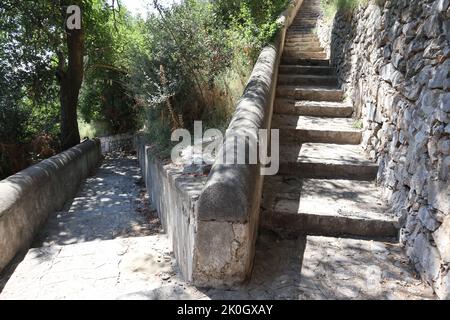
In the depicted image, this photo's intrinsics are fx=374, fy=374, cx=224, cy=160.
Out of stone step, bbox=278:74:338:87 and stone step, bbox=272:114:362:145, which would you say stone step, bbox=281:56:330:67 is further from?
stone step, bbox=272:114:362:145

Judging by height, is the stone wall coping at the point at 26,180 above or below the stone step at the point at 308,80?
below

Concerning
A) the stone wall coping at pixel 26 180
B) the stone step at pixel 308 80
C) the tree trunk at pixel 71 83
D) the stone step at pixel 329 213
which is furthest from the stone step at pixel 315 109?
the tree trunk at pixel 71 83

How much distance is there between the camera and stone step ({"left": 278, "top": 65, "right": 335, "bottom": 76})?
24.8 feet

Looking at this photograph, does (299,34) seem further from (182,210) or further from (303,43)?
(182,210)

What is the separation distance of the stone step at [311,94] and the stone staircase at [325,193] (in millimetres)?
17

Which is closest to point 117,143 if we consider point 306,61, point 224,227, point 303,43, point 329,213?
point 303,43

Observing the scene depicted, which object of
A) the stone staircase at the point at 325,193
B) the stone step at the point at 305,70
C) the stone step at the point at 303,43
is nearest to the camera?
the stone staircase at the point at 325,193

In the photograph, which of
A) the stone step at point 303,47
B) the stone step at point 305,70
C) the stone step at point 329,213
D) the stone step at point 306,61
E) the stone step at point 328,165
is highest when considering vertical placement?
the stone step at point 303,47

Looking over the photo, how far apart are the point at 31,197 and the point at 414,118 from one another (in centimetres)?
463

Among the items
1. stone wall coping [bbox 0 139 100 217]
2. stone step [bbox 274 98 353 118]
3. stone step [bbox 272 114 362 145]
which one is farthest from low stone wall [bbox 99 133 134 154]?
stone step [bbox 272 114 362 145]

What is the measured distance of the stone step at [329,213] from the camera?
11.8ft

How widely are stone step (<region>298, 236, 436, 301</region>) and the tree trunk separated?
8438 millimetres

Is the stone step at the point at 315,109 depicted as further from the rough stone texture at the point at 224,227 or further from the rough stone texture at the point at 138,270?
the rough stone texture at the point at 224,227

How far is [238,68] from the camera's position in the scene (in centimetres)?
653
